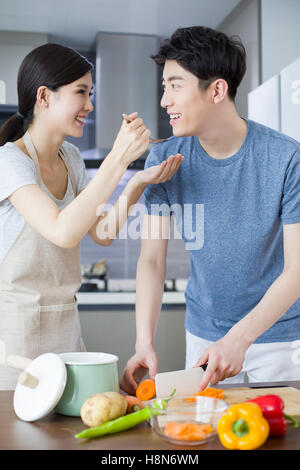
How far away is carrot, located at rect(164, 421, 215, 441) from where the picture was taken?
79cm

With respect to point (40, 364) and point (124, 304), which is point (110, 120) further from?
point (40, 364)

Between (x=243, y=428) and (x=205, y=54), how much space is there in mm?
946

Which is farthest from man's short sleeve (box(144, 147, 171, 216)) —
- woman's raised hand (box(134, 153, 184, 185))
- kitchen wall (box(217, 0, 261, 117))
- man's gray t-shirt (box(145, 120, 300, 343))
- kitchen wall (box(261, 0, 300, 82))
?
kitchen wall (box(261, 0, 300, 82))

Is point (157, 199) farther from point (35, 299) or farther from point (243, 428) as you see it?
point (243, 428)

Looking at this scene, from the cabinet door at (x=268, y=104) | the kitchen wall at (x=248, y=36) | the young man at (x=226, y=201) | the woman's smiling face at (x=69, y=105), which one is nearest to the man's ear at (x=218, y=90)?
the young man at (x=226, y=201)

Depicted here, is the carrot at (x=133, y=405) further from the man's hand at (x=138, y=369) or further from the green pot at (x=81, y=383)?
the man's hand at (x=138, y=369)

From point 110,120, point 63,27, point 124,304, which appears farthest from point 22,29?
point 124,304

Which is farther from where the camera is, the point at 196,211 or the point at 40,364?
the point at 196,211

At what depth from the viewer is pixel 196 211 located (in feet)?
4.56

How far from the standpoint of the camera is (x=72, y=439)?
0.82m

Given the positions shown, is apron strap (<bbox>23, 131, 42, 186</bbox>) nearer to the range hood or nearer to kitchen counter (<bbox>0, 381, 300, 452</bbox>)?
kitchen counter (<bbox>0, 381, 300, 452</bbox>)

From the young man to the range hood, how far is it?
193cm

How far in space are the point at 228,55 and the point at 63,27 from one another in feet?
7.09

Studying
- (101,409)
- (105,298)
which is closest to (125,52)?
(105,298)
